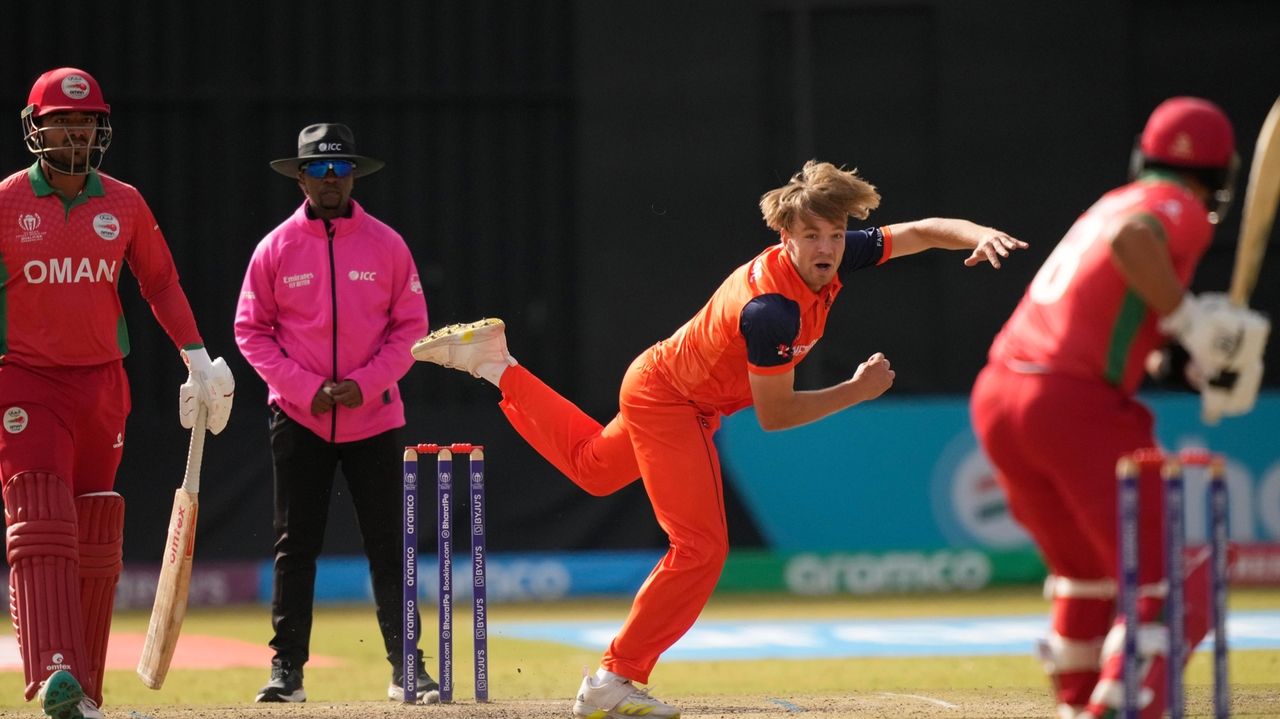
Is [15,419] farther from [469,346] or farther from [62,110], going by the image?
[469,346]

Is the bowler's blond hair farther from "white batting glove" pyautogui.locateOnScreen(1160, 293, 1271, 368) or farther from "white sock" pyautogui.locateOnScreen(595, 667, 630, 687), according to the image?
"white sock" pyautogui.locateOnScreen(595, 667, 630, 687)

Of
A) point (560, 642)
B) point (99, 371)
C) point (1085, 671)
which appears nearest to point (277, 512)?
point (99, 371)

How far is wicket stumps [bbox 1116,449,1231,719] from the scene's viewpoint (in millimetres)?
3262

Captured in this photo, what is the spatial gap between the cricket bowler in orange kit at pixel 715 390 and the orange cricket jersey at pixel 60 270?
146 cm

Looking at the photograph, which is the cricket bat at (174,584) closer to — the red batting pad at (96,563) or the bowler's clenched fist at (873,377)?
the red batting pad at (96,563)

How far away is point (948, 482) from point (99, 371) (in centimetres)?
659

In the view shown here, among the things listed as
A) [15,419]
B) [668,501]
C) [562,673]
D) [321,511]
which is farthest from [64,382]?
[562,673]

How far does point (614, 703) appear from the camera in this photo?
15.5ft

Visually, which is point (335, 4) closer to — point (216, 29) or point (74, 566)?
point (216, 29)

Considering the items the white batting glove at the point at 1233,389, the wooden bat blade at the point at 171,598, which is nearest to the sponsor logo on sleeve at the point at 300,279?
the wooden bat blade at the point at 171,598

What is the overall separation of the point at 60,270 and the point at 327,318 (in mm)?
1175

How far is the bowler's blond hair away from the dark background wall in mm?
7240

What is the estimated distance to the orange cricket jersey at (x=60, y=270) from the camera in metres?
4.62

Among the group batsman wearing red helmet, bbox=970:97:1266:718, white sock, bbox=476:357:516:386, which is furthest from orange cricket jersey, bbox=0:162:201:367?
batsman wearing red helmet, bbox=970:97:1266:718
